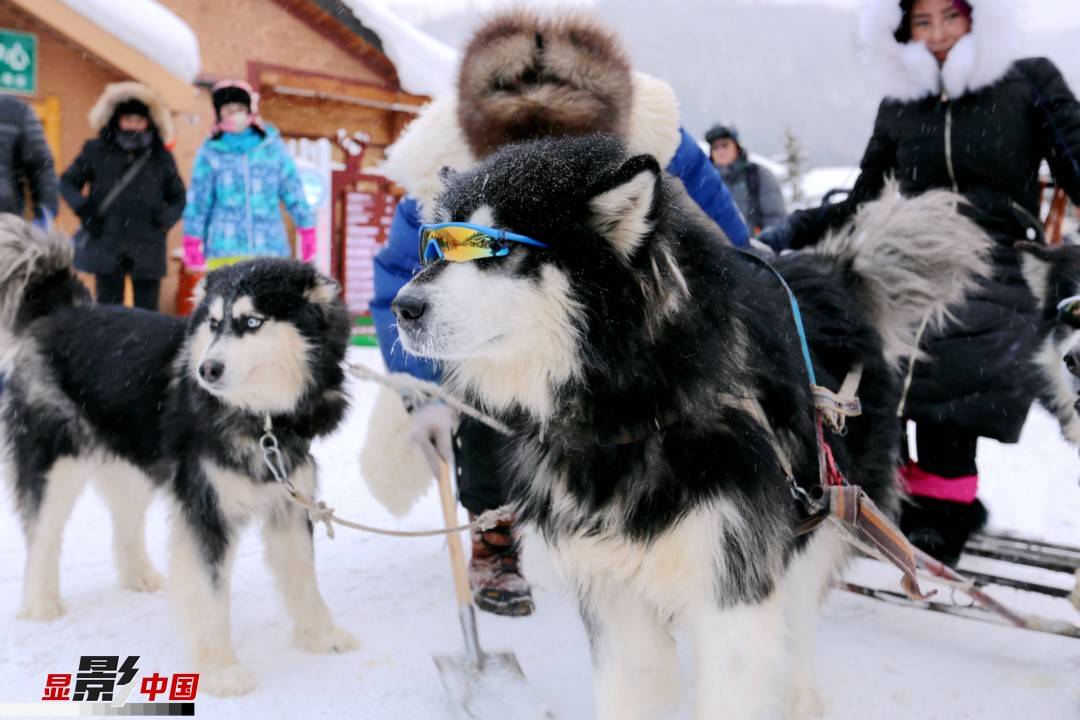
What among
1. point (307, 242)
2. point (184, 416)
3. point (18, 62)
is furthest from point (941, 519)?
point (18, 62)

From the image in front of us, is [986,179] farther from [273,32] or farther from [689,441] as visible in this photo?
[273,32]

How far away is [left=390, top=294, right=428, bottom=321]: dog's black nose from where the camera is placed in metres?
1.55

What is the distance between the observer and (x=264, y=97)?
9562mm

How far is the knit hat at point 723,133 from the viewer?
7871 mm

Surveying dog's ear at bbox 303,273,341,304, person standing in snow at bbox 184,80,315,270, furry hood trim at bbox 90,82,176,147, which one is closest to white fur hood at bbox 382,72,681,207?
dog's ear at bbox 303,273,341,304

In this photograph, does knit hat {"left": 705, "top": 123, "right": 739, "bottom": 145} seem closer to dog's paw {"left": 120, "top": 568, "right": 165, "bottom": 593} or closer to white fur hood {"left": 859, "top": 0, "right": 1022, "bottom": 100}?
white fur hood {"left": 859, "top": 0, "right": 1022, "bottom": 100}

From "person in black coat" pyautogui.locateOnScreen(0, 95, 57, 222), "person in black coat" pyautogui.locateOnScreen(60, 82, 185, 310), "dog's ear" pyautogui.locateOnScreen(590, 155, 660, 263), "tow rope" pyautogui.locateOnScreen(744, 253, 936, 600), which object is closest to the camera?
"dog's ear" pyautogui.locateOnScreen(590, 155, 660, 263)

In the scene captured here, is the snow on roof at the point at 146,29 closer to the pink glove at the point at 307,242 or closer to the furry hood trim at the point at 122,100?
the furry hood trim at the point at 122,100

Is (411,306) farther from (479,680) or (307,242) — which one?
(307,242)

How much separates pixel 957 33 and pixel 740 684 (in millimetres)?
2700

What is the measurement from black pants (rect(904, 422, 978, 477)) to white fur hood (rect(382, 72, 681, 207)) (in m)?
1.55

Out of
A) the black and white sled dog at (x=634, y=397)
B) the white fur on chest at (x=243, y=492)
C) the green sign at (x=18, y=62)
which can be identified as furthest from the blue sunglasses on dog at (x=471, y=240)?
the green sign at (x=18, y=62)

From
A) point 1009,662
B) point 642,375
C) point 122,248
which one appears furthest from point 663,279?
point 122,248

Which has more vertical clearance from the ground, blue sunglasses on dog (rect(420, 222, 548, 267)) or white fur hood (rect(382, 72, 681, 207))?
white fur hood (rect(382, 72, 681, 207))
